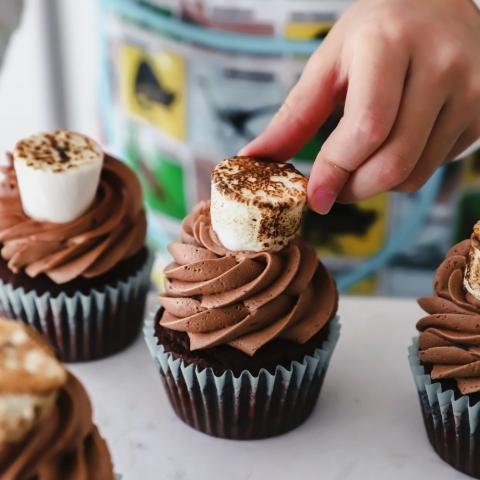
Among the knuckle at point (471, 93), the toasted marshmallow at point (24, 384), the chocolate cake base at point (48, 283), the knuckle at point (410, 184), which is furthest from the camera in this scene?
the chocolate cake base at point (48, 283)

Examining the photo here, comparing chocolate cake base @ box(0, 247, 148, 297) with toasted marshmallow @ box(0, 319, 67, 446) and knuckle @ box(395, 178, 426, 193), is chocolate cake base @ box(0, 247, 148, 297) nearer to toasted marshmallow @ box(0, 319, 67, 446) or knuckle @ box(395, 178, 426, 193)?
knuckle @ box(395, 178, 426, 193)

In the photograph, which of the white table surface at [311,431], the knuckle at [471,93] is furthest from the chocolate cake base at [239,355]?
the knuckle at [471,93]

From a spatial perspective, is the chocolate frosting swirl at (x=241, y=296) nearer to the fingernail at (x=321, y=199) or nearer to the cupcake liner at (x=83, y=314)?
the fingernail at (x=321, y=199)

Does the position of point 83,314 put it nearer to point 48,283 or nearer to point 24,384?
point 48,283

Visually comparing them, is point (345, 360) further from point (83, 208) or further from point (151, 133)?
point (151, 133)

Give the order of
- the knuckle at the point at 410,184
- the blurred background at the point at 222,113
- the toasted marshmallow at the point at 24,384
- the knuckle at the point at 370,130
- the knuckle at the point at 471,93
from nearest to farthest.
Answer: the toasted marshmallow at the point at 24,384, the knuckle at the point at 370,130, the knuckle at the point at 471,93, the knuckle at the point at 410,184, the blurred background at the point at 222,113

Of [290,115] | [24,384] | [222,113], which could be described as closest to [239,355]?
[290,115]

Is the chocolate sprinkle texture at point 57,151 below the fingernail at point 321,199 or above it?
below
